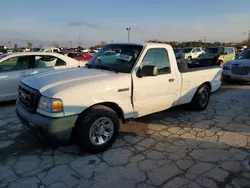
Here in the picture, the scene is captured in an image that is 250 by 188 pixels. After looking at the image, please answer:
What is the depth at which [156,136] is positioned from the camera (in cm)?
453

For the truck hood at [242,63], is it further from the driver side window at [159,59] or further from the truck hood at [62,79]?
the truck hood at [62,79]

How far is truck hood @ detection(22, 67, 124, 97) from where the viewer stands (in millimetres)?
3490

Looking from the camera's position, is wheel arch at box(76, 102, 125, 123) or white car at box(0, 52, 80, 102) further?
white car at box(0, 52, 80, 102)

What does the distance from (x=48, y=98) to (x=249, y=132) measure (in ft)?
12.8

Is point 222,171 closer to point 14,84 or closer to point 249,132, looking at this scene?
point 249,132

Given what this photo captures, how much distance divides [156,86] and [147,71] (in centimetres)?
50

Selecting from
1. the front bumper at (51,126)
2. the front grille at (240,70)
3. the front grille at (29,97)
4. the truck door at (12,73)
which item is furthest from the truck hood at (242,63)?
the front grille at (29,97)

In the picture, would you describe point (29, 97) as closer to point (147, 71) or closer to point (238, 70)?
point (147, 71)

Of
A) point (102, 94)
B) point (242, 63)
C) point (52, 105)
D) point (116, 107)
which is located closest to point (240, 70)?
point (242, 63)

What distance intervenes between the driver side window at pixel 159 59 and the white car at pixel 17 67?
3936mm

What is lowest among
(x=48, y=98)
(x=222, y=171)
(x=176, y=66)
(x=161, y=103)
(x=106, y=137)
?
(x=222, y=171)

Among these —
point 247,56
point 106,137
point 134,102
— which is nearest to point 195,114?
point 134,102

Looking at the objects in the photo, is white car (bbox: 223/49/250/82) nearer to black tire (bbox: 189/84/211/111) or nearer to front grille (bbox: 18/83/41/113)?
black tire (bbox: 189/84/211/111)

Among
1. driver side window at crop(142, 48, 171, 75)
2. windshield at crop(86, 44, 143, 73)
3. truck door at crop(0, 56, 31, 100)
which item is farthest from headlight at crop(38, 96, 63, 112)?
truck door at crop(0, 56, 31, 100)
